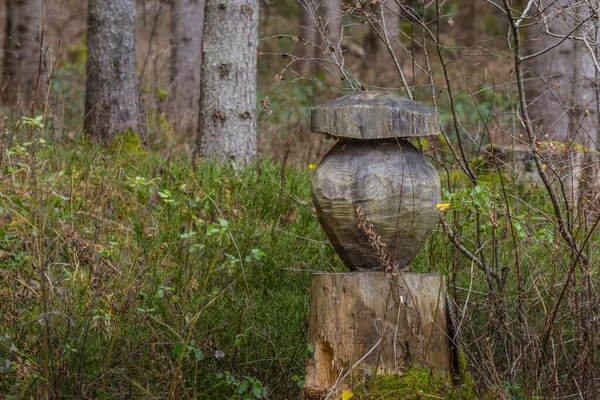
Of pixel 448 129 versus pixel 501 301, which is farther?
pixel 448 129

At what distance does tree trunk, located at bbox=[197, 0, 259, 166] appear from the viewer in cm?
587

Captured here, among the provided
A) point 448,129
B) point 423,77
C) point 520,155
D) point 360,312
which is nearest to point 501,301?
point 360,312

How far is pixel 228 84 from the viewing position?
19.5 feet

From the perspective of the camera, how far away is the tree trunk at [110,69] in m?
6.54

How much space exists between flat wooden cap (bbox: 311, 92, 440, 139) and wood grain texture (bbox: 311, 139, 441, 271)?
10 cm

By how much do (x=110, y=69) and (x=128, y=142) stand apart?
0.76 meters

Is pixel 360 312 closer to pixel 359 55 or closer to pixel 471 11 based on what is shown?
pixel 359 55

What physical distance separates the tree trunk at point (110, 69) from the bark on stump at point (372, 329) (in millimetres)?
3746

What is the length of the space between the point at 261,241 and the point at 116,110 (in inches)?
100

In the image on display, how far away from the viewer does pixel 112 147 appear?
20.2 feet

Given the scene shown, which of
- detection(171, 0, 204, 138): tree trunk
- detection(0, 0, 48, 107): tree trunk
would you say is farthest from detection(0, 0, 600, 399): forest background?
detection(171, 0, 204, 138): tree trunk

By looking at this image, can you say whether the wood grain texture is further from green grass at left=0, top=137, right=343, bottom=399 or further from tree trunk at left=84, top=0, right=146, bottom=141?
tree trunk at left=84, top=0, right=146, bottom=141

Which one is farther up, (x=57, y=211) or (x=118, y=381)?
(x=57, y=211)

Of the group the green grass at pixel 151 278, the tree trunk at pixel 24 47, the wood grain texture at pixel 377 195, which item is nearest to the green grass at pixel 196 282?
the green grass at pixel 151 278
